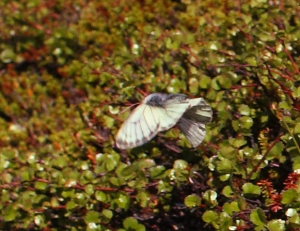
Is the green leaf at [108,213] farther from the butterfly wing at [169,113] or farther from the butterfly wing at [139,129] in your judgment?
the butterfly wing at [169,113]

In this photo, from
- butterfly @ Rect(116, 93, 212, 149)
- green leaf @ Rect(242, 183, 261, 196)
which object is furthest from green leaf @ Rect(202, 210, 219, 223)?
butterfly @ Rect(116, 93, 212, 149)

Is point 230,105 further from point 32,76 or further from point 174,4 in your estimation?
point 32,76

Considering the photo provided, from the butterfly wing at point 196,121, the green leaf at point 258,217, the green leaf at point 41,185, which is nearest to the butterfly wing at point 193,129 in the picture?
the butterfly wing at point 196,121

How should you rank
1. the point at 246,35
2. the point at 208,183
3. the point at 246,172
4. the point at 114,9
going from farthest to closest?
the point at 114,9 < the point at 246,35 < the point at 208,183 < the point at 246,172

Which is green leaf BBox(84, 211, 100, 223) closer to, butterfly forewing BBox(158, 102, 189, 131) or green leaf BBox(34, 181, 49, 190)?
green leaf BBox(34, 181, 49, 190)

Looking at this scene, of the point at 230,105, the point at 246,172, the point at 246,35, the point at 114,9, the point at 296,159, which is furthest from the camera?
the point at 114,9

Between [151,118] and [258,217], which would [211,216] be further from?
[151,118]

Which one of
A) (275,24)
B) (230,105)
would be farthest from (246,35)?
(230,105)
